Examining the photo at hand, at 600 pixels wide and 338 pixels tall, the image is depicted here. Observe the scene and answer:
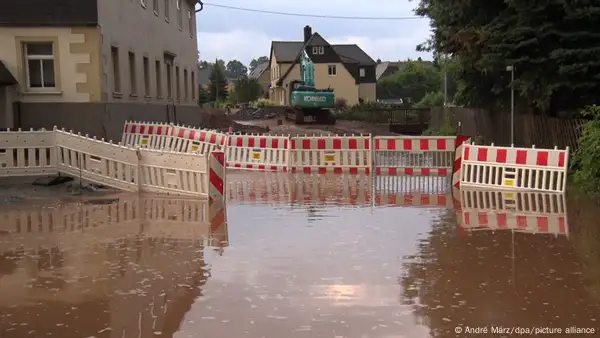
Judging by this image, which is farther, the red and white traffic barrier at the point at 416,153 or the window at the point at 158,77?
the window at the point at 158,77

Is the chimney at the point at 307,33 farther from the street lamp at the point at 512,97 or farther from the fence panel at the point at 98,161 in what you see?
the fence panel at the point at 98,161

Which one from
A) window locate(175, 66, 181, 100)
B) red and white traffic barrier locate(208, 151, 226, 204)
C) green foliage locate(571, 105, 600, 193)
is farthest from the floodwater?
window locate(175, 66, 181, 100)

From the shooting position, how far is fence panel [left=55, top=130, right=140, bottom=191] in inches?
558

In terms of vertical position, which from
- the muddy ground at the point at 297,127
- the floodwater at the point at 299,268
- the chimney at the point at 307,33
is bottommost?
the floodwater at the point at 299,268

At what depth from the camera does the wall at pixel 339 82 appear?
308 feet

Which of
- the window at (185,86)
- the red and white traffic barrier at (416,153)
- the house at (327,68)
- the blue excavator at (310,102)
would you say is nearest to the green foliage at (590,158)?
the red and white traffic barrier at (416,153)

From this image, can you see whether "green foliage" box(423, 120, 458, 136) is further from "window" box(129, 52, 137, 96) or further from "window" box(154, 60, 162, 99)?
"window" box(129, 52, 137, 96)

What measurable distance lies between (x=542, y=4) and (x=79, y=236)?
37.3 ft

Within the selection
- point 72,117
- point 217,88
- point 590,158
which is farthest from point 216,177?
point 217,88

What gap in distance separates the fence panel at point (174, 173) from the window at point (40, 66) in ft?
26.1

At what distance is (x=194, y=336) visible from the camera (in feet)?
17.5

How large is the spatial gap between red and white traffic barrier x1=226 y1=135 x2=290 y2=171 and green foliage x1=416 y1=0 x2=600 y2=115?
5.49 m

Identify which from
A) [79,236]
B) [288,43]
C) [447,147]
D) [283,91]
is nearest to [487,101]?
[447,147]

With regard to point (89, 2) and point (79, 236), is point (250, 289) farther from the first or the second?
point (89, 2)
